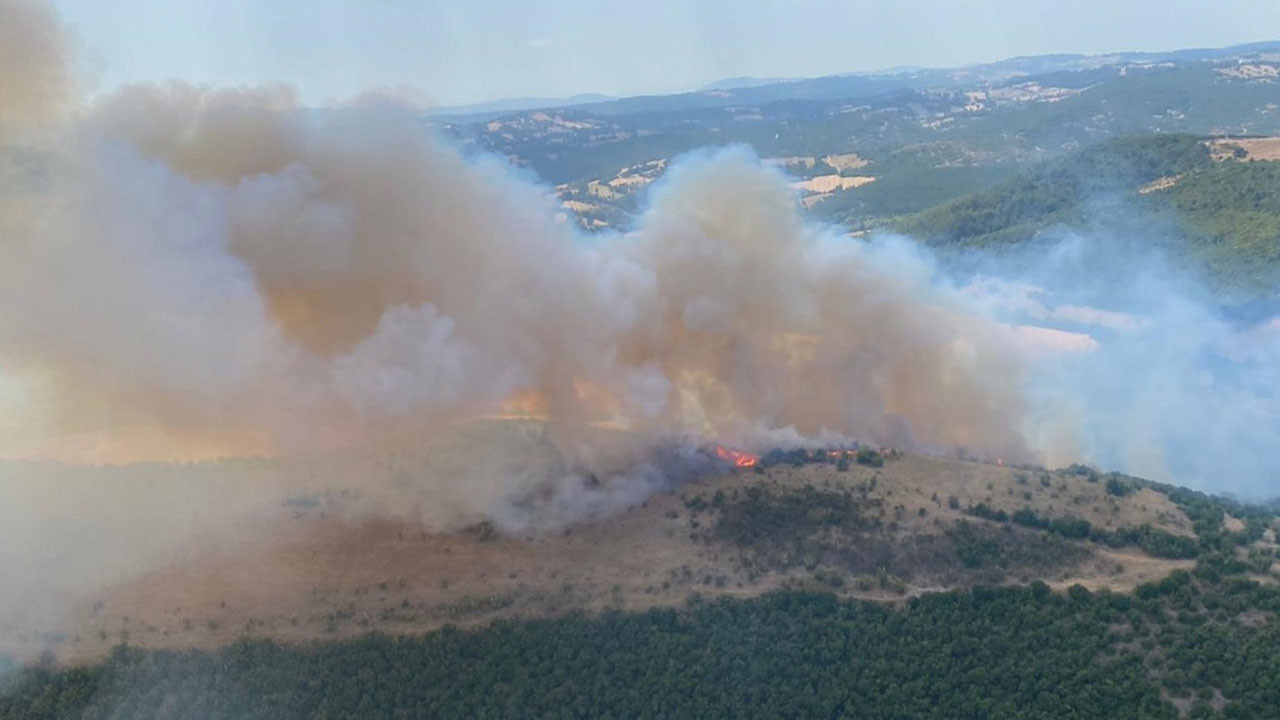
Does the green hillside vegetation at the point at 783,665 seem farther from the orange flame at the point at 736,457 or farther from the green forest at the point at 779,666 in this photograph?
the orange flame at the point at 736,457

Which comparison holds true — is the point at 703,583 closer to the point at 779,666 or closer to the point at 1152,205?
the point at 779,666

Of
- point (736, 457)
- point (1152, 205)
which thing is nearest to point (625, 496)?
point (736, 457)

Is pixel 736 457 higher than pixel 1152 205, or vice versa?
pixel 1152 205

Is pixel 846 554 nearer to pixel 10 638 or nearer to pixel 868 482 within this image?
pixel 868 482

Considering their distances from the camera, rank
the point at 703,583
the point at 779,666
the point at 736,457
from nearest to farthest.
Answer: the point at 779,666
the point at 703,583
the point at 736,457

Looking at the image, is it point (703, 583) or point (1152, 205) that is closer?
point (703, 583)

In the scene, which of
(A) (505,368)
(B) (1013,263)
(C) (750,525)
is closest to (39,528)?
(A) (505,368)

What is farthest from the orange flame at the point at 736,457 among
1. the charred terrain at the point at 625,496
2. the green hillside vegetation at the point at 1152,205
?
the green hillside vegetation at the point at 1152,205

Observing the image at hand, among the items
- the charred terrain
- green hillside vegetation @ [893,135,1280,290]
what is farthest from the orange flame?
green hillside vegetation @ [893,135,1280,290]
